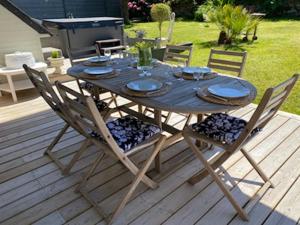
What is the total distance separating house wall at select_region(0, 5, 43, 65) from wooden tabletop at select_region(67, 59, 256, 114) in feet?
7.60

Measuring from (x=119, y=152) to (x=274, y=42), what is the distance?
6.57 m

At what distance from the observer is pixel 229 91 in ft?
6.23

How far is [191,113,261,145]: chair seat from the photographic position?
184cm

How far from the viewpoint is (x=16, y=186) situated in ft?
7.21

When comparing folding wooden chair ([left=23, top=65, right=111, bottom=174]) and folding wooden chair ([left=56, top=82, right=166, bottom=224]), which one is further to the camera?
folding wooden chair ([left=23, top=65, right=111, bottom=174])

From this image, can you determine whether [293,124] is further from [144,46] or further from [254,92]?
[144,46]

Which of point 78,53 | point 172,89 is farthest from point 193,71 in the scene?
point 78,53

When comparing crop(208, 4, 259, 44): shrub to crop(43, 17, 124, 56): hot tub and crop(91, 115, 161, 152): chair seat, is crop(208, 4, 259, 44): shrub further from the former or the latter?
crop(91, 115, 161, 152): chair seat

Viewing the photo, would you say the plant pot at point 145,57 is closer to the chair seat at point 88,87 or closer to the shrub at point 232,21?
the chair seat at point 88,87

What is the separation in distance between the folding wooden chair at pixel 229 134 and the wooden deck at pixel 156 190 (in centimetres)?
12

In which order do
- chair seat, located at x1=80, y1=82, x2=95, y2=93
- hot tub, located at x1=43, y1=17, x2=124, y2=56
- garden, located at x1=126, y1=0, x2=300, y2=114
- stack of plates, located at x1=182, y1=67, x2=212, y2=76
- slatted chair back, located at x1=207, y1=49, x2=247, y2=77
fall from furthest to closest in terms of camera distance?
hot tub, located at x1=43, y1=17, x2=124, y2=56, garden, located at x1=126, y1=0, x2=300, y2=114, chair seat, located at x1=80, y1=82, x2=95, y2=93, slatted chair back, located at x1=207, y1=49, x2=247, y2=77, stack of plates, located at x1=182, y1=67, x2=212, y2=76

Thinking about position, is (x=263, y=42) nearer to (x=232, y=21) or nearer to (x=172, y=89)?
(x=232, y=21)

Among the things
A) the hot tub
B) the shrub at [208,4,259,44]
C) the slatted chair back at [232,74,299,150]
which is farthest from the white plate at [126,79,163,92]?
the shrub at [208,4,259,44]

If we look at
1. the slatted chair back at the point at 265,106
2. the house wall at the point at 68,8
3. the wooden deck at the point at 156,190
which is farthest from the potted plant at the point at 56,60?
the house wall at the point at 68,8
